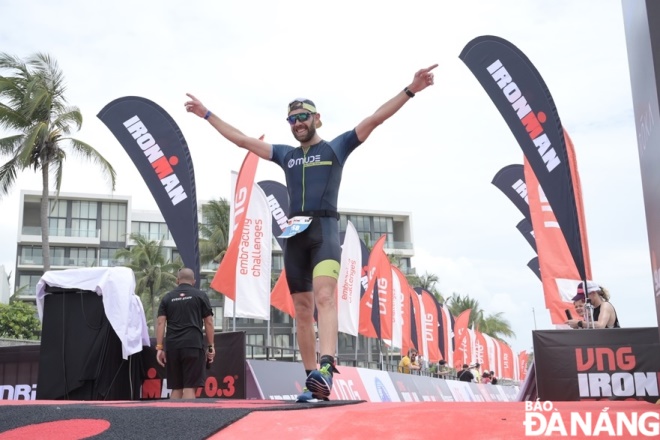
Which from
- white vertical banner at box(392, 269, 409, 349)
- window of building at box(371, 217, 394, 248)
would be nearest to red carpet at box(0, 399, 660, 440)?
white vertical banner at box(392, 269, 409, 349)

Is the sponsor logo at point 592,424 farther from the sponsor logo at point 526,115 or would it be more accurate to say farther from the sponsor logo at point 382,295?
the sponsor logo at point 382,295

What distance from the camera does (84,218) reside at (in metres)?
73.4

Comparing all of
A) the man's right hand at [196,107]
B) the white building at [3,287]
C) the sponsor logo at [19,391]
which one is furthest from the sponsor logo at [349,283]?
the white building at [3,287]

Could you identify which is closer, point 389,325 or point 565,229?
point 565,229

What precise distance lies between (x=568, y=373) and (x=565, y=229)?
230 centimetres

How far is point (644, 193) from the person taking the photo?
354 cm

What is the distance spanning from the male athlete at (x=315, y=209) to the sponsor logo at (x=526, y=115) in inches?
186

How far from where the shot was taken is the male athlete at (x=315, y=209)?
Answer: 4.79 metres

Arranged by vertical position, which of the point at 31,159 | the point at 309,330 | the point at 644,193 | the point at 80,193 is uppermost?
the point at 80,193

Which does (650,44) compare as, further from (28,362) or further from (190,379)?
(28,362)

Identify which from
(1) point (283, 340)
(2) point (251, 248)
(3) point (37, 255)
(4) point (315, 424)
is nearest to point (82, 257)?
(3) point (37, 255)

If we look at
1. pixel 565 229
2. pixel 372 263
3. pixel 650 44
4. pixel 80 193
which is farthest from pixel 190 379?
pixel 80 193

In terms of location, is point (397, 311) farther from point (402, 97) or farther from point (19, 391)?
point (402, 97)

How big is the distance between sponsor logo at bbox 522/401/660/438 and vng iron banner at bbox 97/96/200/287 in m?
8.30
